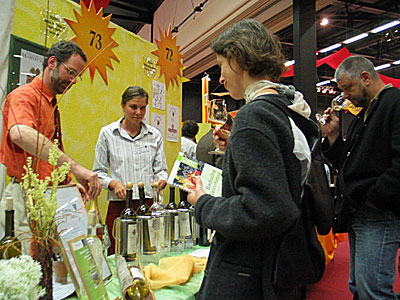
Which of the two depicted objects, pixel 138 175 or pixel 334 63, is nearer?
pixel 138 175

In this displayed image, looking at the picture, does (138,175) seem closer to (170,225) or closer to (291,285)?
(170,225)

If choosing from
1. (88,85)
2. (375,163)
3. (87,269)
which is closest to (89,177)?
(87,269)

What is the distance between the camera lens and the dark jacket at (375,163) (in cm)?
166

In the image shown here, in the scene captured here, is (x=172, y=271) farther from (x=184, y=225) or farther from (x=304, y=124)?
(x=304, y=124)

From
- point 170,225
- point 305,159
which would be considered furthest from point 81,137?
point 305,159

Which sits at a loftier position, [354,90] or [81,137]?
[354,90]

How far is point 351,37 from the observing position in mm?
7574

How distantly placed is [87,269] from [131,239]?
17.4 inches

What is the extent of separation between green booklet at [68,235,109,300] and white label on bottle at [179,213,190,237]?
2.47 ft

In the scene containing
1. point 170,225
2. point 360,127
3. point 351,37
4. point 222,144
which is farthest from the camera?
point 351,37

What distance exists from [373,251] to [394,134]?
0.64 metres

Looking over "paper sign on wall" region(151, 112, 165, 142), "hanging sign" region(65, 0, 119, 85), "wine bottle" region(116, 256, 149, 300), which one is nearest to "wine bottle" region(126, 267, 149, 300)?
"wine bottle" region(116, 256, 149, 300)

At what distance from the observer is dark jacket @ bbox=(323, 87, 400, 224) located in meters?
1.66

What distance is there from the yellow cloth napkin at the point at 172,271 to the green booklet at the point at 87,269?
0.73ft
